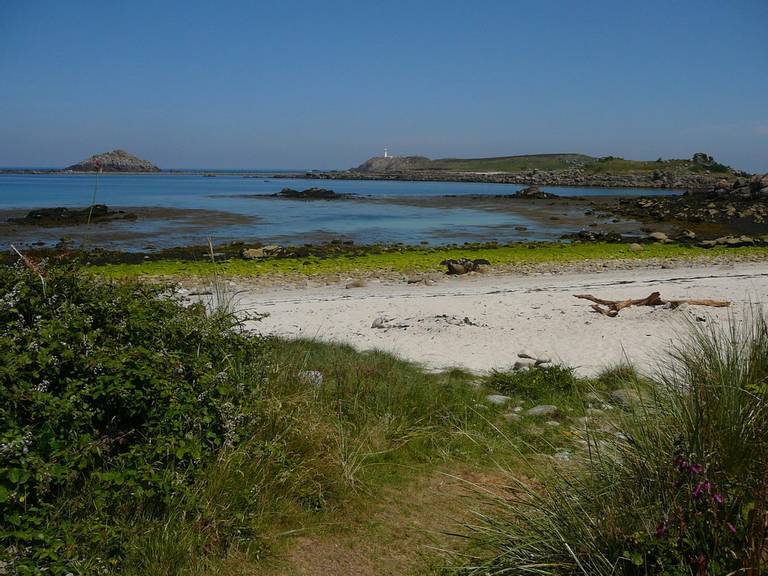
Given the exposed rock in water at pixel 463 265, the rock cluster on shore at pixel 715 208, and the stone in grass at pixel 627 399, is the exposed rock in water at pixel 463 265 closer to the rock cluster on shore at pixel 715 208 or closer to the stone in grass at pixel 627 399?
the stone in grass at pixel 627 399

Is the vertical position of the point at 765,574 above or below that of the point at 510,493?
above

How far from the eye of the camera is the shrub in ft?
10.7

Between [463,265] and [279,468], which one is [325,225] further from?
[279,468]

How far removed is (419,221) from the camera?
132ft

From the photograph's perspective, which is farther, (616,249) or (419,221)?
(419,221)

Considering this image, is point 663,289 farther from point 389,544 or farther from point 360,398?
point 389,544

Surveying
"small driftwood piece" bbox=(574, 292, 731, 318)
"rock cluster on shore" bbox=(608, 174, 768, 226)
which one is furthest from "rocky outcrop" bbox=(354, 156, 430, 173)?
"small driftwood piece" bbox=(574, 292, 731, 318)

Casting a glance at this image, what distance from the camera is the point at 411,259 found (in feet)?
75.3

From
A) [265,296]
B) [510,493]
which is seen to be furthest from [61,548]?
[265,296]

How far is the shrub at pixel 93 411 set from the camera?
Result: 10.7ft

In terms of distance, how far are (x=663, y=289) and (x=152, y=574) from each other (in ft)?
46.3

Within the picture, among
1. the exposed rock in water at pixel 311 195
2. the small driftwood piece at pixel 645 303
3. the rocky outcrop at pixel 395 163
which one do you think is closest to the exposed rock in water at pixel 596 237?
the small driftwood piece at pixel 645 303

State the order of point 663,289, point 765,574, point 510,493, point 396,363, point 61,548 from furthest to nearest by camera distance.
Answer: point 663,289 < point 396,363 < point 510,493 < point 61,548 < point 765,574

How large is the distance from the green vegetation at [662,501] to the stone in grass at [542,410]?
2818 mm
